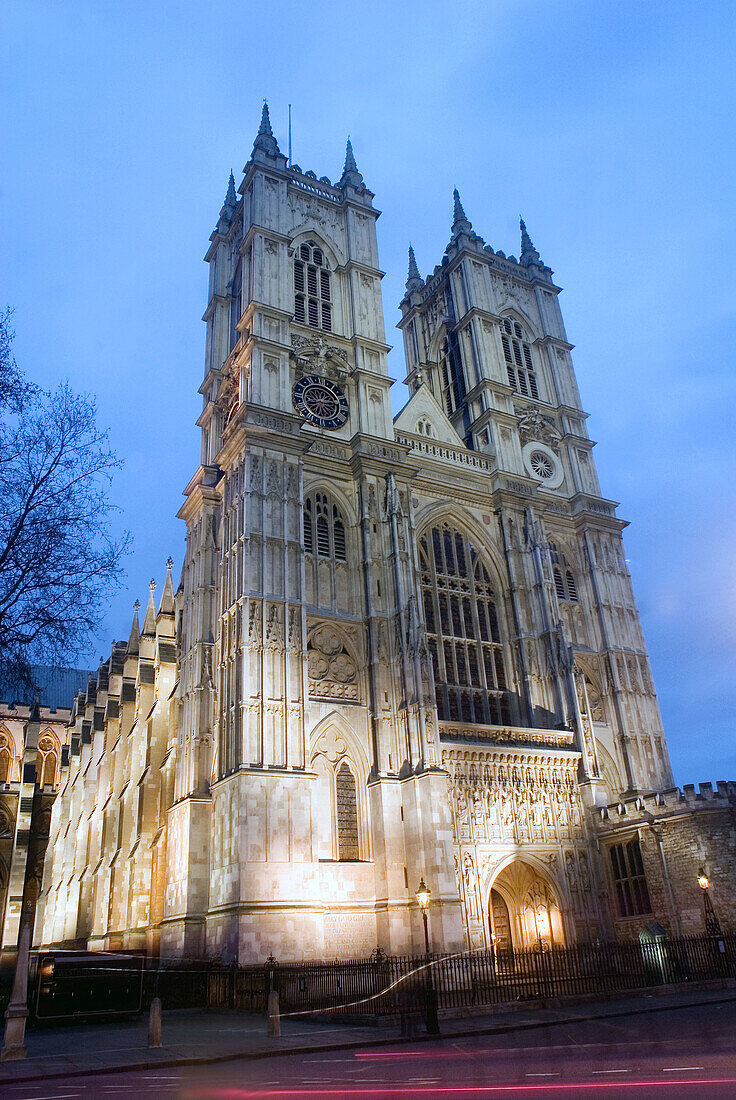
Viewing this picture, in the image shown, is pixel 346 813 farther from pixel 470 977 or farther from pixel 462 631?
pixel 462 631

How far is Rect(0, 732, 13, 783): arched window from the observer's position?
52969mm

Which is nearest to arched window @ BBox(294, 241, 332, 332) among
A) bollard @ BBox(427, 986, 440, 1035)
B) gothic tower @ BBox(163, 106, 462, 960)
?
gothic tower @ BBox(163, 106, 462, 960)

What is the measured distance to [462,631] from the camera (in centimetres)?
3306

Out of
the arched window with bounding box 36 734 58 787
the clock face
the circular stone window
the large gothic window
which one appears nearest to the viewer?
the large gothic window

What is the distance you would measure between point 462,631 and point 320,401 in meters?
Answer: 11.4

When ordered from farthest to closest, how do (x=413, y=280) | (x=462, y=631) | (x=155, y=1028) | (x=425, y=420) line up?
1. (x=413, y=280)
2. (x=425, y=420)
3. (x=462, y=631)
4. (x=155, y=1028)

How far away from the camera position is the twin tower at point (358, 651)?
25453mm

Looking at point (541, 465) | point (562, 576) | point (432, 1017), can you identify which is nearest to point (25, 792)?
point (562, 576)

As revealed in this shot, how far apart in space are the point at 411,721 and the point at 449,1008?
36.0 feet

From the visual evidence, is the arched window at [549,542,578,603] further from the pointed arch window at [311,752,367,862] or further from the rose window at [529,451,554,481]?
the pointed arch window at [311,752,367,862]

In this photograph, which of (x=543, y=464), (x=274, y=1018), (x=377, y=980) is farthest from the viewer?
(x=543, y=464)

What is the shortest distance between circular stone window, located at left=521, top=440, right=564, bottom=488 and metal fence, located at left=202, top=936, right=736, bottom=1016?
22.1 meters

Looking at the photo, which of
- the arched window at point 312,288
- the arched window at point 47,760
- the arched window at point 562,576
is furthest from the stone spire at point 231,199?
the arched window at point 47,760

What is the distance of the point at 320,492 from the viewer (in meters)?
32.3
